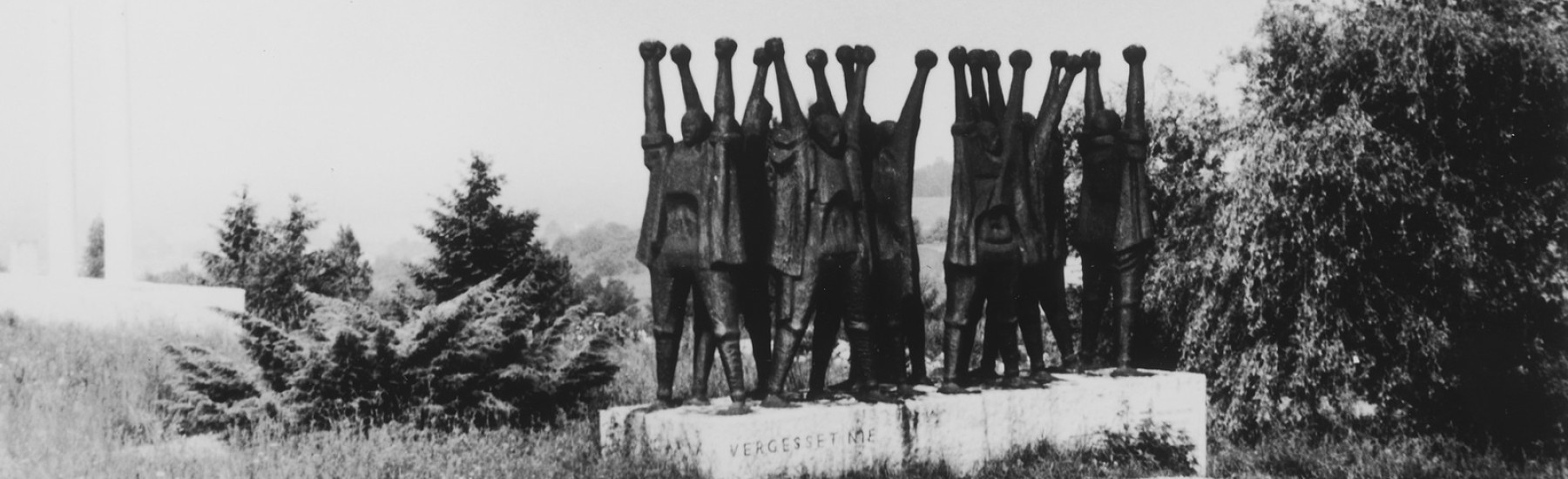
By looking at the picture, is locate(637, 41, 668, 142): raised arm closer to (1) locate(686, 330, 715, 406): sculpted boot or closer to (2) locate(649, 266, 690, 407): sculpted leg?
(2) locate(649, 266, 690, 407): sculpted leg

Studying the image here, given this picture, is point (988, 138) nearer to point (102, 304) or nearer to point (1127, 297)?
point (1127, 297)

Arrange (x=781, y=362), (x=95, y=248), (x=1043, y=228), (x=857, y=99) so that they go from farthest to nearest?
(x=95, y=248) < (x=1043, y=228) < (x=857, y=99) < (x=781, y=362)

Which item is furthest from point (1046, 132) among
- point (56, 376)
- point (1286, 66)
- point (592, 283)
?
point (592, 283)

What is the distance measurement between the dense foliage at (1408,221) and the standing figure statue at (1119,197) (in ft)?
8.43

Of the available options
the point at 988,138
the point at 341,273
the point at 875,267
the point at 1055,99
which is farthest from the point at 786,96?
the point at 341,273

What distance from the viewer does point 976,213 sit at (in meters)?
8.29

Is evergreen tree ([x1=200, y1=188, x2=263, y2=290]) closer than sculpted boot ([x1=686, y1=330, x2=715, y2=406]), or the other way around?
sculpted boot ([x1=686, y1=330, x2=715, y2=406])

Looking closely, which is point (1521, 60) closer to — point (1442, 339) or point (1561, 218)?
point (1561, 218)

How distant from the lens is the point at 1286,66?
11.4 metres

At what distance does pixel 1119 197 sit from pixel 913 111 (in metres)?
1.91

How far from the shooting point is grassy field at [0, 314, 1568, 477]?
722cm

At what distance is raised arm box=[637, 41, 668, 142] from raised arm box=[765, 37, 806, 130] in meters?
0.71

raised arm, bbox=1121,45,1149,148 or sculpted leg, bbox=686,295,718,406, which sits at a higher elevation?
raised arm, bbox=1121,45,1149,148

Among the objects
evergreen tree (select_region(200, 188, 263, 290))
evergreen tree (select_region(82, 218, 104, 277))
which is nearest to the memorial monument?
evergreen tree (select_region(200, 188, 263, 290))
